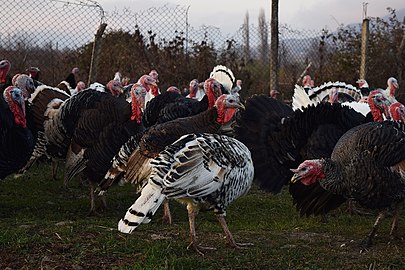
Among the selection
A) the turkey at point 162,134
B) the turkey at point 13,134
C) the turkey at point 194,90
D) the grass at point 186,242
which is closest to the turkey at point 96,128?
the grass at point 186,242

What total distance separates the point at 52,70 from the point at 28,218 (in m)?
5.85

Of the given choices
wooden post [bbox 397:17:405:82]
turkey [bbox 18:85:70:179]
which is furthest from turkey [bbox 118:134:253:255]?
wooden post [bbox 397:17:405:82]

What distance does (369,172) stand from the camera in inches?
188

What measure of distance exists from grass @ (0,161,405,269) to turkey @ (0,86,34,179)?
56 centimetres

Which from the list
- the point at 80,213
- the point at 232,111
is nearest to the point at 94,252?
the point at 232,111

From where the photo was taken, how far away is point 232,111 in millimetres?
5562

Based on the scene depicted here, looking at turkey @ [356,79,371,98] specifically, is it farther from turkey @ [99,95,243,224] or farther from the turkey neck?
the turkey neck

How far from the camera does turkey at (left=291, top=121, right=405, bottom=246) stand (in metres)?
4.78

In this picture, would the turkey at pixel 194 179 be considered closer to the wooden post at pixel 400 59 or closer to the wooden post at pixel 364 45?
the wooden post at pixel 364 45

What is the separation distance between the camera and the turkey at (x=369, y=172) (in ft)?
15.7

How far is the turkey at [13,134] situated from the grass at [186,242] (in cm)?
56

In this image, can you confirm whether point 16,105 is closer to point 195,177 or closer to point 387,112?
point 195,177

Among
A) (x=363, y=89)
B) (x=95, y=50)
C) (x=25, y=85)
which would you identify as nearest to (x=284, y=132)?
(x=25, y=85)

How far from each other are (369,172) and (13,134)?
3466 mm
